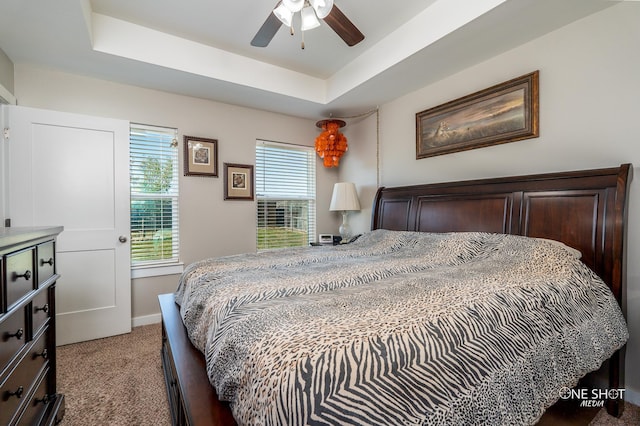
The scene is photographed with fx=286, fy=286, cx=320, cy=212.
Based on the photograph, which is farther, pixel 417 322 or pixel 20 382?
pixel 20 382

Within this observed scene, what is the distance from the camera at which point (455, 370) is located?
85 centimetres

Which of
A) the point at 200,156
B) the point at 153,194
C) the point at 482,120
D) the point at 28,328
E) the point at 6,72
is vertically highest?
the point at 6,72

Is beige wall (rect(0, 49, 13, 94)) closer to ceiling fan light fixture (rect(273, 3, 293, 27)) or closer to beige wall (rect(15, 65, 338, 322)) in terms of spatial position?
beige wall (rect(15, 65, 338, 322))

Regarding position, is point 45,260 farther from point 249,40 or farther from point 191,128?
point 249,40

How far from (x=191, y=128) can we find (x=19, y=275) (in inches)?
95.5

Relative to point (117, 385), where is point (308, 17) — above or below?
above

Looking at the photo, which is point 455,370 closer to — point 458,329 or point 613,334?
point 458,329

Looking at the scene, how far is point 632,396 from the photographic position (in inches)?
69.1

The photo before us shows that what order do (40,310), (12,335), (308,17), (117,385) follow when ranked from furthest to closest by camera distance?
(117,385) < (308,17) < (40,310) < (12,335)

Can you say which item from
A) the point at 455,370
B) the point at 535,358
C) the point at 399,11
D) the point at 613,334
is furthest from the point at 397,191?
→ the point at 455,370

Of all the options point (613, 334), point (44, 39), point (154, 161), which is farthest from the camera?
point (154, 161)

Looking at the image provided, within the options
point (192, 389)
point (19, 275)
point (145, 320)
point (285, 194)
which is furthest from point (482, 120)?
point (145, 320)

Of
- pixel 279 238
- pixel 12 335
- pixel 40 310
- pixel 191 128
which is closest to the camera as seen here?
pixel 12 335

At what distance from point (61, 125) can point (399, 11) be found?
3042mm
